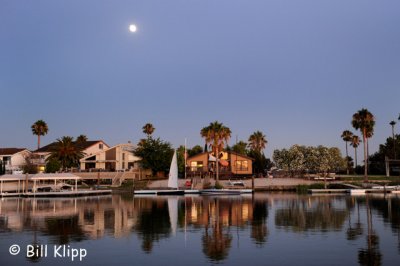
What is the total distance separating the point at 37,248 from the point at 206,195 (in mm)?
51558

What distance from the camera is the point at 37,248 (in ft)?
82.0

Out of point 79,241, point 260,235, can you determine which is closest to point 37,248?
point 79,241

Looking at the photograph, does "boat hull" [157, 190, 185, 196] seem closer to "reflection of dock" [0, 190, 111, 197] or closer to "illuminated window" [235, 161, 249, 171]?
"reflection of dock" [0, 190, 111, 197]

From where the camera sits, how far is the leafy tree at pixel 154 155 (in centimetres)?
9275

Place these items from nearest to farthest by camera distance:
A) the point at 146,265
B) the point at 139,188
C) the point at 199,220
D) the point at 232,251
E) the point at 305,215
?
the point at 146,265
the point at 232,251
the point at 199,220
the point at 305,215
the point at 139,188

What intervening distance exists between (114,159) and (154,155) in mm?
10915

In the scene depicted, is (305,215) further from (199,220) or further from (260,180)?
(260,180)

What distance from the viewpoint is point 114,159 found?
320 ft

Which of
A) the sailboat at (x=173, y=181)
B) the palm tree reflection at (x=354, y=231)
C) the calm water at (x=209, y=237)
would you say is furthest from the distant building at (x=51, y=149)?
the palm tree reflection at (x=354, y=231)

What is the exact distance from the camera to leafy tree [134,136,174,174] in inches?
3652

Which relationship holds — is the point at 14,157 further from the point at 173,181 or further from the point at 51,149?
the point at 173,181

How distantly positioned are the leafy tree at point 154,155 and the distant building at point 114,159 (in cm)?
441

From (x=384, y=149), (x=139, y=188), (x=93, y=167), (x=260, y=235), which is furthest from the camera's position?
(x=384, y=149)

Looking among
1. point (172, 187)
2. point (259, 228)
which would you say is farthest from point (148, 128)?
point (259, 228)
